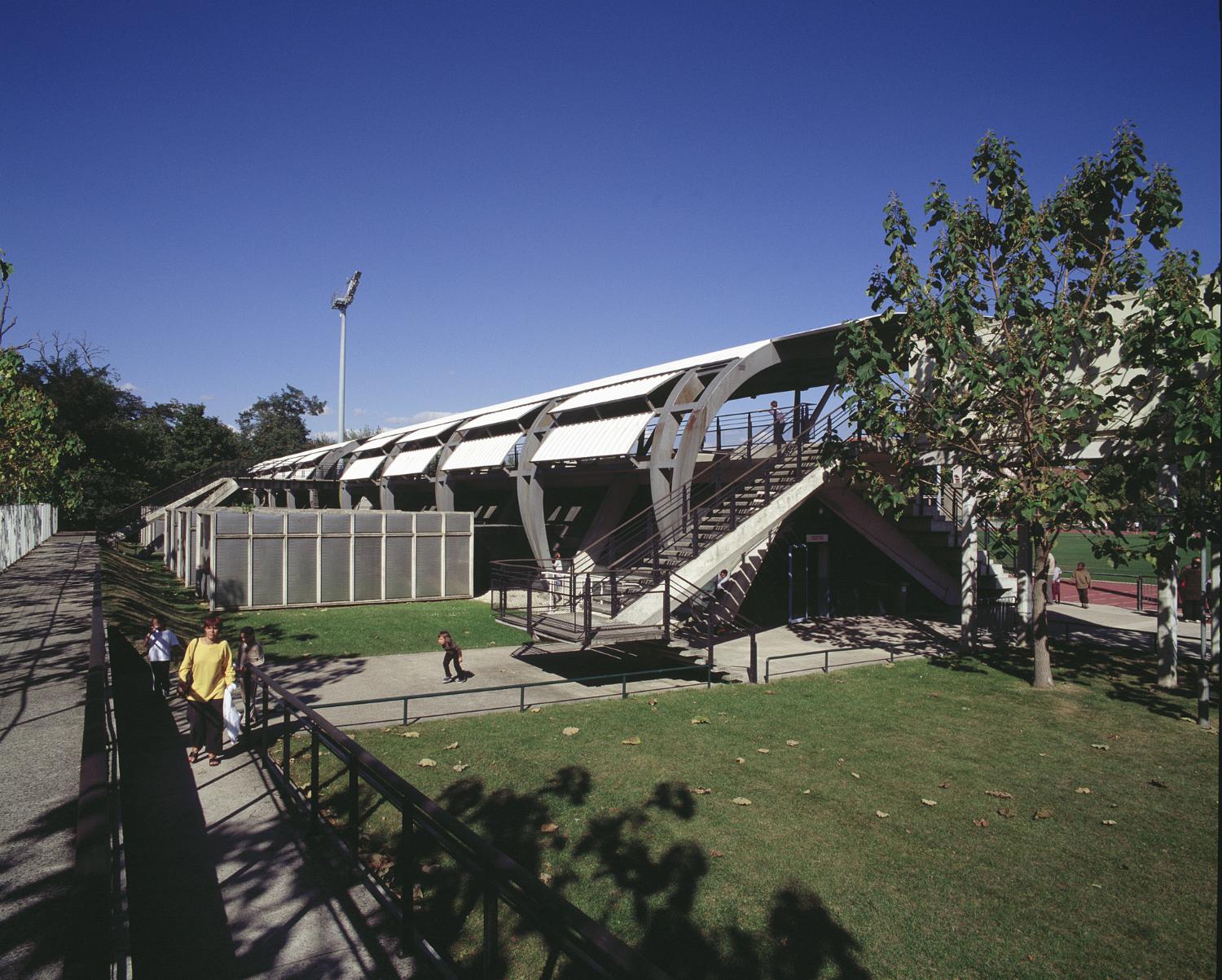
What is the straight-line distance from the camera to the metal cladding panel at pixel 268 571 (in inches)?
927

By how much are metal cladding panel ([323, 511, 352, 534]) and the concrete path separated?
34.2 ft

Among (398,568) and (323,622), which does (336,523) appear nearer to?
(398,568)

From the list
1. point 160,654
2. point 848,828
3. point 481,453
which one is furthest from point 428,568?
point 848,828

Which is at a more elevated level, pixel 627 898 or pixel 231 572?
pixel 231 572

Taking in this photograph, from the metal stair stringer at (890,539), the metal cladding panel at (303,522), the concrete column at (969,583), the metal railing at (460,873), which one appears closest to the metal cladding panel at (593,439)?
Result: the metal stair stringer at (890,539)

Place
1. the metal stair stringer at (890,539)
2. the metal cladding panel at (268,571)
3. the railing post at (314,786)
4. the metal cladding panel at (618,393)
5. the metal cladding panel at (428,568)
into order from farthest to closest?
the metal cladding panel at (428,568) → the metal cladding panel at (268,571) → the metal cladding panel at (618,393) → the metal stair stringer at (890,539) → the railing post at (314,786)

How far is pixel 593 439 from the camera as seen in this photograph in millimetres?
21219

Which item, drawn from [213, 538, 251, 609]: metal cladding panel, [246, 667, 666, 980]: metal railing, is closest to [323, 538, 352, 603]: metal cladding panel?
[213, 538, 251, 609]: metal cladding panel

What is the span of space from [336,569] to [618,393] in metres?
11.5

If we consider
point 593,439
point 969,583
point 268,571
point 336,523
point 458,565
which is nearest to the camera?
point 969,583

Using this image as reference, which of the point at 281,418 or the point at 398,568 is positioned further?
the point at 281,418

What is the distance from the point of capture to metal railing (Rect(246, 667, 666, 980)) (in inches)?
125

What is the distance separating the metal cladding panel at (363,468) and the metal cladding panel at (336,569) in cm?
1019

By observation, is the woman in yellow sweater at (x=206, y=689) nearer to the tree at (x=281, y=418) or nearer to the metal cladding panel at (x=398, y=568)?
the metal cladding panel at (x=398, y=568)
